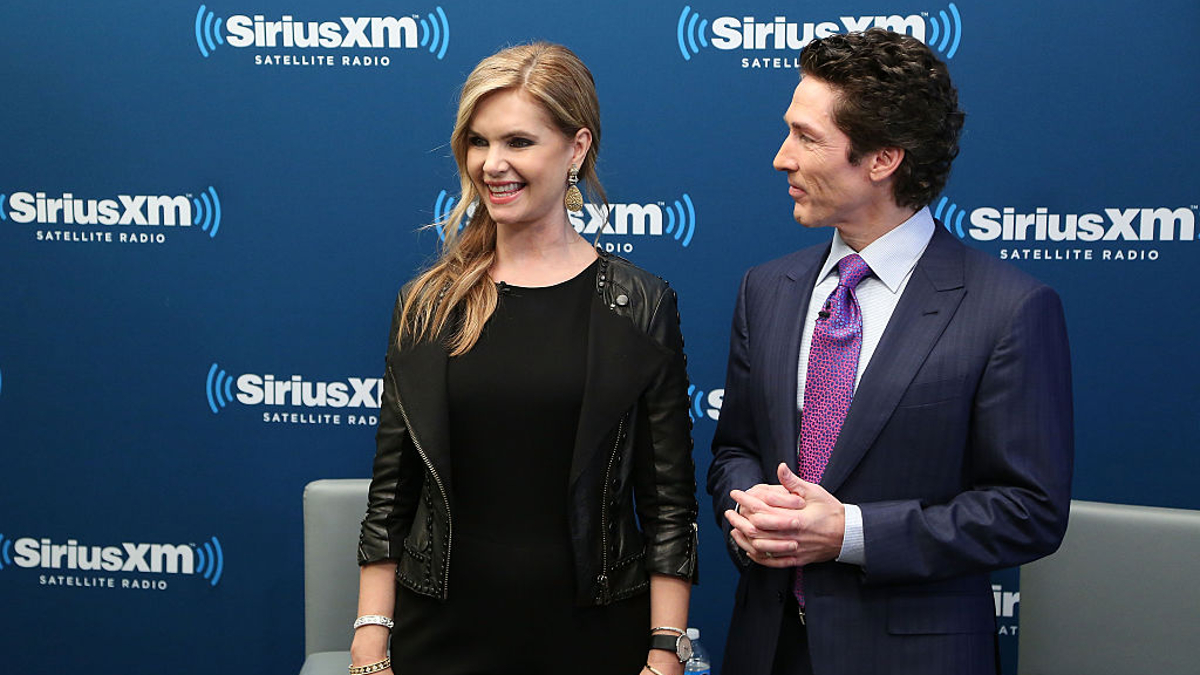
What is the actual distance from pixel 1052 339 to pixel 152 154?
2.46 m

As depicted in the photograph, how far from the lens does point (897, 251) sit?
174 centimetres

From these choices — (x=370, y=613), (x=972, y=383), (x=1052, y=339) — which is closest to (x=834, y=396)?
(x=972, y=383)

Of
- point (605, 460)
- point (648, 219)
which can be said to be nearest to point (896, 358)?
point (605, 460)

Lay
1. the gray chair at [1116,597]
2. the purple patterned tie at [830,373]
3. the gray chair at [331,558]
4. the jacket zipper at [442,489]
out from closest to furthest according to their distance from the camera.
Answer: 1. the purple patterned tie at [830,373]
2. the jacket zipper at [442,489]
3. the gray chair at [1116,597]
4. the gray chair at [331,558]

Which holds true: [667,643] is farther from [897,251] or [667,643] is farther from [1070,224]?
[1070,224]

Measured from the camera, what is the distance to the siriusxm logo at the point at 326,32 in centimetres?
290

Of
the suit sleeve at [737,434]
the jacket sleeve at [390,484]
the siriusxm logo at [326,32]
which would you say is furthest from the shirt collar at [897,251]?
the siriusxm logo at [326,32]

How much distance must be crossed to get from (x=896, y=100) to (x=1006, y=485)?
616 millimetres

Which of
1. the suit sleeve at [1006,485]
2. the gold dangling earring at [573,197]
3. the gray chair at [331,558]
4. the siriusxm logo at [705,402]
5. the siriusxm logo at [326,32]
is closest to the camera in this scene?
the suit sleeve at [1006,485]

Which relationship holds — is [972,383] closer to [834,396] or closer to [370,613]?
[834,396]

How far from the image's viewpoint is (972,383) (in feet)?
5.32

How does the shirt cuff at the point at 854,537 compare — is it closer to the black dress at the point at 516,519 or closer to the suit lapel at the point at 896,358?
the suit lapel at the point at 896,358

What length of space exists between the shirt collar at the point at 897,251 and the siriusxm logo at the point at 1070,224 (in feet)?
3.76

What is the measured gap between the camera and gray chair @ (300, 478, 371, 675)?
2582 millimetres
